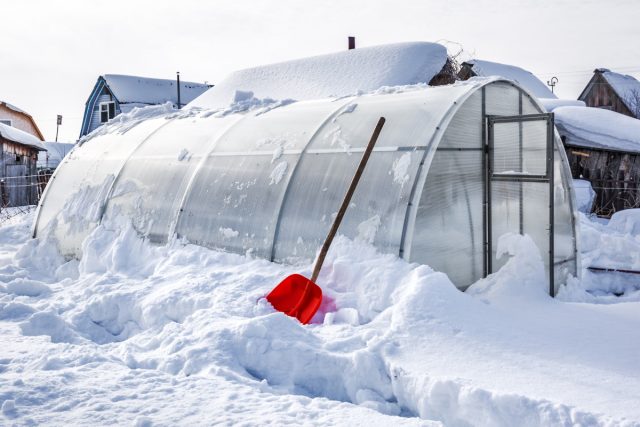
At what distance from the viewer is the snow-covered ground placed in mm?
4371

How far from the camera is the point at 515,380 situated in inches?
183

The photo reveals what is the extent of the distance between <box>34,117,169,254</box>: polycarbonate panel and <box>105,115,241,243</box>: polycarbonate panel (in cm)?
39

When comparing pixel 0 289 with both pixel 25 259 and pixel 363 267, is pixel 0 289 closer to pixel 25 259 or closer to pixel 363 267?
pixel 25 259

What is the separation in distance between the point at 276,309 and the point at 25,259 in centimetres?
616

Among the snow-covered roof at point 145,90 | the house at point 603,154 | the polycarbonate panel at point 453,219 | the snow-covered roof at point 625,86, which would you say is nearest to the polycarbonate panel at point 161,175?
the polycarbonate panel at point 453,219

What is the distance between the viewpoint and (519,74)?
32.2 metres

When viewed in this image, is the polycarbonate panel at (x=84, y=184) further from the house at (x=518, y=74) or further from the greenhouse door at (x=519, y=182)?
the house at (x=518, y=74)

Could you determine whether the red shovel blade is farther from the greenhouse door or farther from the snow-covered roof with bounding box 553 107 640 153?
the snow-covered roof with bounding box 553 107 640 153

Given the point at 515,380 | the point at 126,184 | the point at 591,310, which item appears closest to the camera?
the point at 515,380

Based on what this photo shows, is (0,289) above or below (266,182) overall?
below

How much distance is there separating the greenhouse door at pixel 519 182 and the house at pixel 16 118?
36563 mm

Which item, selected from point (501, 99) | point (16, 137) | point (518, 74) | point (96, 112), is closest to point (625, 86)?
point (518, 74)

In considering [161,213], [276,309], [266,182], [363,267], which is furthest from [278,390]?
[161,213]

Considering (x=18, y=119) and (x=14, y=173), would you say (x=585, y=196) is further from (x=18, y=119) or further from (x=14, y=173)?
(x=18, y=119)
